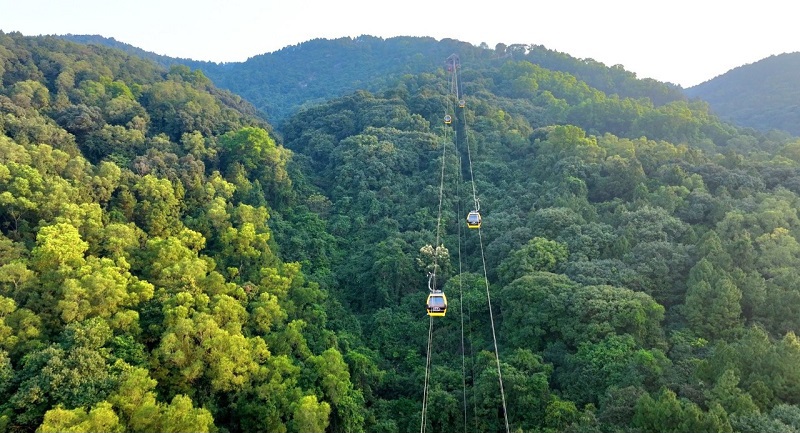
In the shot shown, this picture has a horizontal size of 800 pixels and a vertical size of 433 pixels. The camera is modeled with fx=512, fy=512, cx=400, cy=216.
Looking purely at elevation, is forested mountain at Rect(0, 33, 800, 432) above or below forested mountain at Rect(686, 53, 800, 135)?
A: below

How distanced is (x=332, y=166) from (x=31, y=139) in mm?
22085

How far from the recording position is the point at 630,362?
763 inches

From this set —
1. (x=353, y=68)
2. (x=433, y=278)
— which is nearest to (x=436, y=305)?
(x=433, y=278)

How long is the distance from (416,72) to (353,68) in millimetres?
21201

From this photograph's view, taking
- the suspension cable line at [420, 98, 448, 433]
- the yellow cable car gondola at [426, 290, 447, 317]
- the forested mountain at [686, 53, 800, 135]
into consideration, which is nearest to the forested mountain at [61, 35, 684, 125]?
the forested mountain at [686, 53, 800, 135]

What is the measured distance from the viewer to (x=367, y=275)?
30.2 metres

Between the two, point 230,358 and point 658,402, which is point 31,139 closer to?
point 230,358

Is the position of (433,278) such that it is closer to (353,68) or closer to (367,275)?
(367,275)

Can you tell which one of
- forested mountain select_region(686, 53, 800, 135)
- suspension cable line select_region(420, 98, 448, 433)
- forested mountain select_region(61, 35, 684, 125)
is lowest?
suspension cable line select_region(420, 98, 448, 433)

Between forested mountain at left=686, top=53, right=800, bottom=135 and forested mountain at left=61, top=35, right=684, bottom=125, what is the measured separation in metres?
8.77

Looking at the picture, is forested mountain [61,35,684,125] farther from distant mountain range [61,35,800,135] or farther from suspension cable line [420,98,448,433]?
suspension cable line [420,98,448,433]

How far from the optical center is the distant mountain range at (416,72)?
66.6m

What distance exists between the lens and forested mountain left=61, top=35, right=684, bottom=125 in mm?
72375

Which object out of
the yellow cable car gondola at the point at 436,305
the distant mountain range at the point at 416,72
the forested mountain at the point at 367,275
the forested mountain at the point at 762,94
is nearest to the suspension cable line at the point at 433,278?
the forested mountain at the point at 367,275
